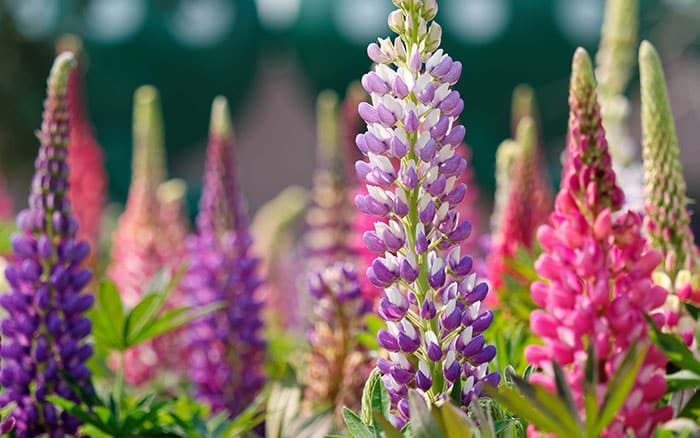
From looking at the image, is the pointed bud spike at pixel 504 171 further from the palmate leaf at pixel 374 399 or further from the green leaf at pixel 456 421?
the green leaf at pixel 456 421

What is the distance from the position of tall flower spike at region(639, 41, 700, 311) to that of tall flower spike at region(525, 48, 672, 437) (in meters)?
0.29

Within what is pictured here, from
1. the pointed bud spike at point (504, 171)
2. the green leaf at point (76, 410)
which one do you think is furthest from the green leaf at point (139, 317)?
the pointed bud spike at point (504, 171)

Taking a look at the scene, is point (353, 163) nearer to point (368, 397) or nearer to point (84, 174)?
point (84, 174)

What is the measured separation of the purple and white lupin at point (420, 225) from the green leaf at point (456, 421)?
177 mm

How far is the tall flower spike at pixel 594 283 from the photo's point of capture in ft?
3.61

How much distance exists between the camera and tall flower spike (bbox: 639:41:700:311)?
1.43 meters

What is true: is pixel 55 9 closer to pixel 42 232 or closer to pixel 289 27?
pixel 289 27

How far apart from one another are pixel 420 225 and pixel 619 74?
1565mm

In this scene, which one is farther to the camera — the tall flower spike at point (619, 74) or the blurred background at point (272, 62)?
the blurred background at point (272, 62)

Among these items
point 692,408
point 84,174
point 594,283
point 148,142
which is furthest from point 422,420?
point 84,174

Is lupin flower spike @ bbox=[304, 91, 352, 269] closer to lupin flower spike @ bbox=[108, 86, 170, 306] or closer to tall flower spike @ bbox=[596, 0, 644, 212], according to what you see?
lupin flower spike @ bbox=[108, 86, 170, 306]

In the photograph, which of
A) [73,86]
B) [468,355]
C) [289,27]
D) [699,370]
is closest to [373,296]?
[468,355]

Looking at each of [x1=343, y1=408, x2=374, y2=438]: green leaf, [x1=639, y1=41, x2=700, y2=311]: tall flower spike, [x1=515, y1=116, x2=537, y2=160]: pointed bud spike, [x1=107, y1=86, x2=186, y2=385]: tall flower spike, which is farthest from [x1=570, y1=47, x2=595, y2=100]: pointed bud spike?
[x1=107, y1=86, x2=186, y2=385]: tall flower spike

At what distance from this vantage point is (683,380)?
3.84 ft
